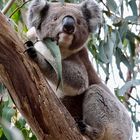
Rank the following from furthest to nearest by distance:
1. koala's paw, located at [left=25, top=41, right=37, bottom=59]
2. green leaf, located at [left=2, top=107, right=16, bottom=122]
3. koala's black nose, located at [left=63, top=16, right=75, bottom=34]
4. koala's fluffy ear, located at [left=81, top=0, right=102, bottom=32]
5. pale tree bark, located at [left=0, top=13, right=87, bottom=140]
Result: koala's fluffy ear, located at [left=81, top=0, right=102, bottom=32] < koala's black nose, located at [left=63, top=16, right=75, bottom=34] < green leaf, located at [left=2, top=107, right=16, bottom=122] < koala's paw, located at [left=25, top=41, right=37, bottom=59] < pale tree bark, located at [left=0, top=13, right=87, bottom=140]

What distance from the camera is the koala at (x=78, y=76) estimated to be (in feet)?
6.74

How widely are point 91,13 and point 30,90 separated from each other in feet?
3.01

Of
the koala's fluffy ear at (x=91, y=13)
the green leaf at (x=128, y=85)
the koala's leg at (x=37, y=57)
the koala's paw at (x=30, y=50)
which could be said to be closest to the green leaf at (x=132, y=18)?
the koala's fluffy ear at (x=91, y=13)

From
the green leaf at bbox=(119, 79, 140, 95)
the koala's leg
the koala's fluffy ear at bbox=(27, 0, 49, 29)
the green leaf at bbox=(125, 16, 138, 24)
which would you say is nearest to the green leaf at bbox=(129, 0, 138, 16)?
the green leaf at bbox=(125, 16, 138, 24)

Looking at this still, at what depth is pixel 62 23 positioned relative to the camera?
2057 millimetres

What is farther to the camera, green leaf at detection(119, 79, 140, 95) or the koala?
green leaf at detection(119, 79, 140, 95)

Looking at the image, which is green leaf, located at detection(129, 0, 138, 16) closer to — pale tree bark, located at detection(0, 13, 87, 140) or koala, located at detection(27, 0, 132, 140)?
koala, located at detection(27, 0, 132, 140)

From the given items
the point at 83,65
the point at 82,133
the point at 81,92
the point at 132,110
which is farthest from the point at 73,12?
the point at 132,110

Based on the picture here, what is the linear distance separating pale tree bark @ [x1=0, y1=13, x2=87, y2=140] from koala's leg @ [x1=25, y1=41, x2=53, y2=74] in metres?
0.10

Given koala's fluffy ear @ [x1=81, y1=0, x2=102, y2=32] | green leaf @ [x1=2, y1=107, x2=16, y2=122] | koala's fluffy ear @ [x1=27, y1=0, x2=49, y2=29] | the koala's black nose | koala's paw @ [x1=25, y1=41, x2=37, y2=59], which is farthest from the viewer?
koala's fluffy ear @ [x1=81, y1=0, x2=102, y2=32]

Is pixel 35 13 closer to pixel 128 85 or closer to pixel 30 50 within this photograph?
pixel 30 50

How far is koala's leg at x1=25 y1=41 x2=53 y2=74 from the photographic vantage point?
65.7 inches

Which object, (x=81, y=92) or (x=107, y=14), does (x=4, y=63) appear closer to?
(x=81, y=92)

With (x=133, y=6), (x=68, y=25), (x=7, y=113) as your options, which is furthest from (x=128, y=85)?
(x=7, y=113)
